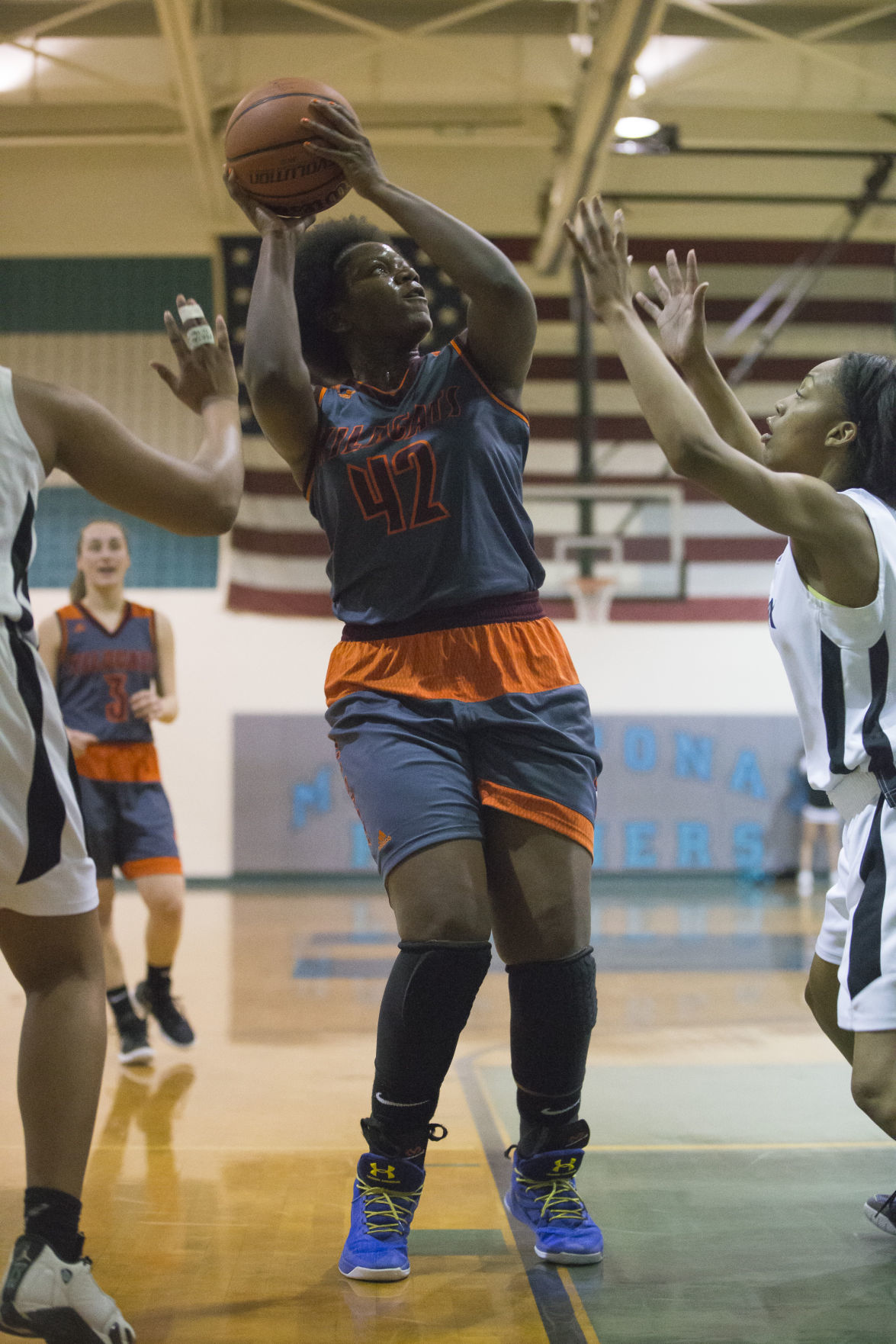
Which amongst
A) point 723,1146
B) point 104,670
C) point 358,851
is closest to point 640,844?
point 358,851

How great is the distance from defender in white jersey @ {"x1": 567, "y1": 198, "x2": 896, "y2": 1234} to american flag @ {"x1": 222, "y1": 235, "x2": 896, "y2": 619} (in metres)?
8.44

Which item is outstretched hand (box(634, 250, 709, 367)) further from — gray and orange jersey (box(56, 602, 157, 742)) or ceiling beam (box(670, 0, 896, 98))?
ceiling beam (box(670, 0, 896, 98))

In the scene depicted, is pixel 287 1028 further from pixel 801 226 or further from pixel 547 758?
pixel 801 226

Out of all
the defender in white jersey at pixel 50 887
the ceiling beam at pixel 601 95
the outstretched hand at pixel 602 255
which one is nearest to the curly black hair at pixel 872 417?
the outstretched hand at pixel 602 255

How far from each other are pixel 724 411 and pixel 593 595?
7.65 m

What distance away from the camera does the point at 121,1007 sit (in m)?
4.48

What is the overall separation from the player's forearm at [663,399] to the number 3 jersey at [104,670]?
2985mm

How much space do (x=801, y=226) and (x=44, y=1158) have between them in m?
11.4

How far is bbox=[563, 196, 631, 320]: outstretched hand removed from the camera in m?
2.40

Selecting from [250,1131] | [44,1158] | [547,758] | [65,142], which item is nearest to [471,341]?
[547,758]

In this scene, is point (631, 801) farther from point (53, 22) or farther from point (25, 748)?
point (25, 748)

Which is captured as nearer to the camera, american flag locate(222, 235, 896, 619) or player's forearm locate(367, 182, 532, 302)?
player's forearm locate(367, 182, 532, 302)

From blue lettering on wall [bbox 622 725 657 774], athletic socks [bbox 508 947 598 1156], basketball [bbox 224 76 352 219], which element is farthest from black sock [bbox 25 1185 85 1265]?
blue lettering on wall [bbox 622 725 657 774]

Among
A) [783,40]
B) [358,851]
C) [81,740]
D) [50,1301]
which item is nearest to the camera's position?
[50,1301]
